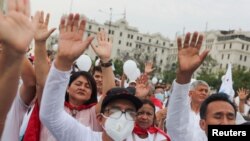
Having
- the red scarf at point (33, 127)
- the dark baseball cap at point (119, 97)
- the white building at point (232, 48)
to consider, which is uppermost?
the white building at point (232, 48)

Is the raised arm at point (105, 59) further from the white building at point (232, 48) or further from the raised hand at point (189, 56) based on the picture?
the white building at point (232, 48)

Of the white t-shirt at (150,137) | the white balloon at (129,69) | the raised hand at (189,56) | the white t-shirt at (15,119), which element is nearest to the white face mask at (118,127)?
the white t-shirt at (150,137)

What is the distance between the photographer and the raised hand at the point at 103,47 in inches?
151

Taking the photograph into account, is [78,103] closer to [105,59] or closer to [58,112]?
[105,59]

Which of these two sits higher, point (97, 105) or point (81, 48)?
point (81, 48)

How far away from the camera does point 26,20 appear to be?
5.98ft

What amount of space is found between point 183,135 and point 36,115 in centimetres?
109

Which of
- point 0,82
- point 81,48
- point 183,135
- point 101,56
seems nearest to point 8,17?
point 0,82

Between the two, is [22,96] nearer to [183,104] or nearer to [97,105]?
[97,105]

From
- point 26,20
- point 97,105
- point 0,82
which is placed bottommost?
point 97,105

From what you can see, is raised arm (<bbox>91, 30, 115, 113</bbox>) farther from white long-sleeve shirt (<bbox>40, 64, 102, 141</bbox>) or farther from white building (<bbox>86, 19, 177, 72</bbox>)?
white building (<bbox>86, 19, 177, 72</bbox>)

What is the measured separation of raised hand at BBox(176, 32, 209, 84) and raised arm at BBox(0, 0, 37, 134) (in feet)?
4.21

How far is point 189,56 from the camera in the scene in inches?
114

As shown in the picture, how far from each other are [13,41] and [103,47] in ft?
7.18
